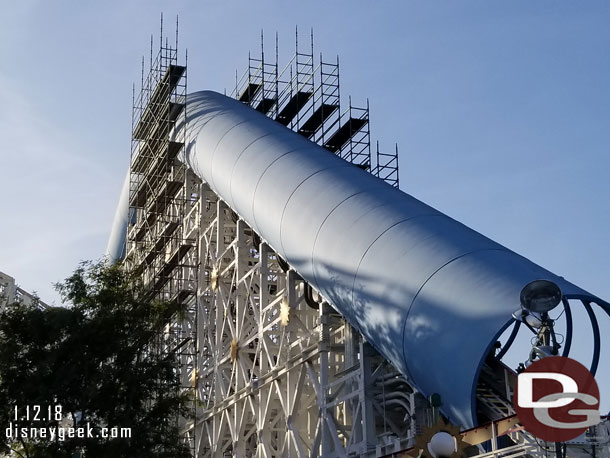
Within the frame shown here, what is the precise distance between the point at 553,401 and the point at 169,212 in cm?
2769

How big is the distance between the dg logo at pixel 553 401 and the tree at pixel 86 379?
13.5 meters

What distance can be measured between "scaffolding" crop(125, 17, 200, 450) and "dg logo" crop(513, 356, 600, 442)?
69.6 feet

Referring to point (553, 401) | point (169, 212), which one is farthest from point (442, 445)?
point (169, 212)

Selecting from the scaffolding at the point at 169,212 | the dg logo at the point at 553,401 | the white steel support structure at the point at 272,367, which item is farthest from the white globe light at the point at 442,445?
the scaffolding at the point at 169,212

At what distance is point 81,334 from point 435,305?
33.2 feet

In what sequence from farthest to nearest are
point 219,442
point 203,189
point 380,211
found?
point 203,189, point 219,442, point 380,211

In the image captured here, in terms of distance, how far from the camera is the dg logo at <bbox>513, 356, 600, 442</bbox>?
12.9 metres

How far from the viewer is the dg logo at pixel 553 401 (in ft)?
42.2

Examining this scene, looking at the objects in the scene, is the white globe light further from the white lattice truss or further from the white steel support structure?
the white steel support structure

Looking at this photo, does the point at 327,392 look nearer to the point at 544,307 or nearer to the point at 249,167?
the point at 249,167

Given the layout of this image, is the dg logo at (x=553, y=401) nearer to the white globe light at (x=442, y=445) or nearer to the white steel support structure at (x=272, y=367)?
the white globe light at (x=442, y=445)

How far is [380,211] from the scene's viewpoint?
22578 millimetres

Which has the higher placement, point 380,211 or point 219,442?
point 380,211

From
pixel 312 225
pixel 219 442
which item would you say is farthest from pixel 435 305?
pixel 219 442
